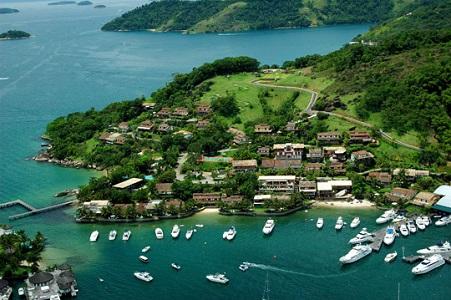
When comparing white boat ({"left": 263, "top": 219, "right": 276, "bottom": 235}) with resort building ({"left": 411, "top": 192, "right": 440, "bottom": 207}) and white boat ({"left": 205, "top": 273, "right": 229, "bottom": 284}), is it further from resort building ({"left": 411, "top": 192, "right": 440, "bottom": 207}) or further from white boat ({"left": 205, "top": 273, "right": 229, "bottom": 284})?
resort building ({"left": 411, "top": 192, "right": 440, "bottom": 207})

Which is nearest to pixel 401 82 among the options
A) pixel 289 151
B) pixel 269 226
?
pixel 289 151

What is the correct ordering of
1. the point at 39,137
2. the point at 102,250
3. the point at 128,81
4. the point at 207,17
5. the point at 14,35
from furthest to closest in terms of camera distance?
the point at 207,17
the point at 14,35
the point at 128,81
the point at 39,137
the point at 102,250

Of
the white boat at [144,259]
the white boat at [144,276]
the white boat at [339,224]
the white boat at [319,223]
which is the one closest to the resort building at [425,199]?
the white boat at [339,224]

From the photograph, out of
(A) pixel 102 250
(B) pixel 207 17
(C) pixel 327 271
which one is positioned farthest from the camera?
(B) pixel 207 17

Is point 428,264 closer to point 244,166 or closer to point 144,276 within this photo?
point 144,276

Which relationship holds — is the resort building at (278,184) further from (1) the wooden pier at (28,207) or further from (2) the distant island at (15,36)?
(2) the distant island at (15,36)

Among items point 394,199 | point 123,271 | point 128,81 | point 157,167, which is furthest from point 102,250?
point 128,81

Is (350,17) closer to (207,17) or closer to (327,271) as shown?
(207,17)
